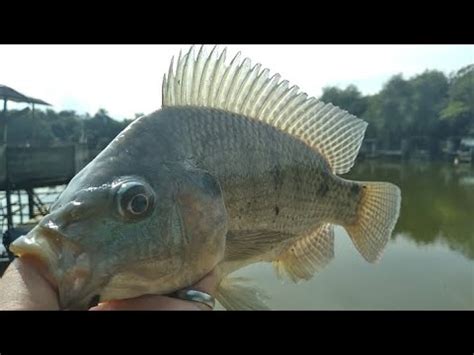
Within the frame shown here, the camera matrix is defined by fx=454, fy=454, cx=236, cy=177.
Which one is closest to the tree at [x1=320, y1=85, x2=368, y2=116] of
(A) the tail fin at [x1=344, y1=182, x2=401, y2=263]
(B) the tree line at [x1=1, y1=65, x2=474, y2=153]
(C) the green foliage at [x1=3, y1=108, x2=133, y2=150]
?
(B) the tree line at [x1=1, y1=65, x2=474, y2=153]

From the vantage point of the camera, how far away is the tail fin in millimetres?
1789

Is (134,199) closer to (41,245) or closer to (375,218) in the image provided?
(41,245)

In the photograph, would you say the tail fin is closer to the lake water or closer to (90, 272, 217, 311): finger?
(90, 272, 217, 311): finger

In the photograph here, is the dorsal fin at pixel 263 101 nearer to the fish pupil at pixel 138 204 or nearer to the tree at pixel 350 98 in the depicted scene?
the fish pupil at pixel 138 204

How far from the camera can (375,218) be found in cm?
180

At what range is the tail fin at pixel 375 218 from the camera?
5.87 feet

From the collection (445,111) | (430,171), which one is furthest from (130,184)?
(445,111)

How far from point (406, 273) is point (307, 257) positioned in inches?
448

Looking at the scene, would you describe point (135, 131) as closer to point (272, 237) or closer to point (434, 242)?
point (272, 237)

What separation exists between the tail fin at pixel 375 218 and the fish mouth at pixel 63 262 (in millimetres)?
1123

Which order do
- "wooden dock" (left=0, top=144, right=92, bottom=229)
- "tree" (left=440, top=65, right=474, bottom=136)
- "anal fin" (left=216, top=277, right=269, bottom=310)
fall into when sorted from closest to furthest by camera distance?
1. "anal fin" (left=216, top=277, right=269, bottom=310)
2. "wooden dock" (left=0, top=144, right=92, bottom=229)
3. "tree" (left=440, top=65, right=474, bottom=136)

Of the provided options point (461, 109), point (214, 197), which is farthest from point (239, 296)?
point (461, 109)

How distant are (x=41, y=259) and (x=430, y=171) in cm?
3448

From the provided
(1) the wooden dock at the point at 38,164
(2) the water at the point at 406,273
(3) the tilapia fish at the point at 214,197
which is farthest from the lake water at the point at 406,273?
(1) the wooden dock at the point at 38,164
